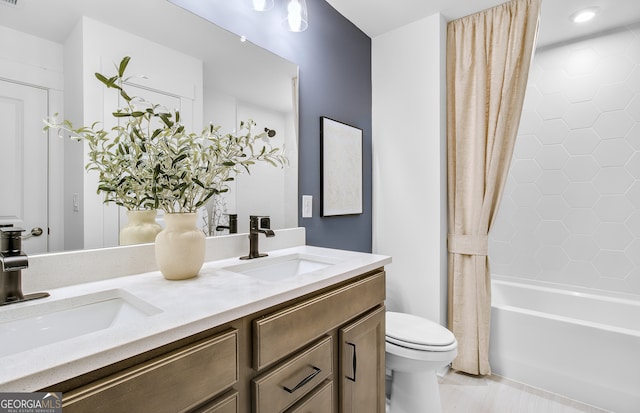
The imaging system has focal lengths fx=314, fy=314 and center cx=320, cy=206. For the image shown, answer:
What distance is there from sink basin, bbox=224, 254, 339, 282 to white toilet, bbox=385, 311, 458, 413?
0.57 metres

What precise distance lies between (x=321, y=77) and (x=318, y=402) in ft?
5.55

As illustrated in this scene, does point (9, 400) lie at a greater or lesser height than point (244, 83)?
lesser

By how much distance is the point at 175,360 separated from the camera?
62 cm

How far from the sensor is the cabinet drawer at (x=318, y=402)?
0.91 meters

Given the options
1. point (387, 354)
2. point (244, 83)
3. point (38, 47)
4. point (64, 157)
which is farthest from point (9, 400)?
point (387, 354)

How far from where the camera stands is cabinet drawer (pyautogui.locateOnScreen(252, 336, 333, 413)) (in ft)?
2.62

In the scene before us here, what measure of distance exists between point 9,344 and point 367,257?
1.11m

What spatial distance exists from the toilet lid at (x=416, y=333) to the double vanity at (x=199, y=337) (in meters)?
0.29

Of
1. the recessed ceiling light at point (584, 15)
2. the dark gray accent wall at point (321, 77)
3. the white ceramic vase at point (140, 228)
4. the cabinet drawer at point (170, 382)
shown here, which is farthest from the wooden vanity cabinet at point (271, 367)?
the recessed ceiling light at point (584, 15)

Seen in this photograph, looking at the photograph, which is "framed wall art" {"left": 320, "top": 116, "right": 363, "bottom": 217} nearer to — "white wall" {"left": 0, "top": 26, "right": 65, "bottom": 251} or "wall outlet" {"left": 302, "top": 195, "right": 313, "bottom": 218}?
"wall outlet" {"left": 302, "top": 195, "right": 313, "bottom": 218}

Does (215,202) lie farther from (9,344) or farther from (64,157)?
(9,344)

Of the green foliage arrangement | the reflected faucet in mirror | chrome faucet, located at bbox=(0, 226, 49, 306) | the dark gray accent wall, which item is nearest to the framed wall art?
the dark gray accent wall

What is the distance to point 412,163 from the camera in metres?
2.22

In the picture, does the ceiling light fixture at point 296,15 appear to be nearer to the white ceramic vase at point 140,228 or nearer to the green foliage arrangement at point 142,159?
the green foliage arrangement at point 142,159
